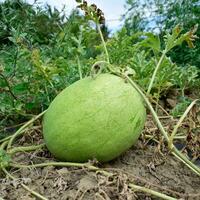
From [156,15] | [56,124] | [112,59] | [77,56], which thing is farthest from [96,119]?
[156,15]

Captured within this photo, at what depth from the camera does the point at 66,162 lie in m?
1.66

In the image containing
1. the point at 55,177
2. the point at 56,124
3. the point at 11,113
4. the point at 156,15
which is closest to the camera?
the point at 55,177

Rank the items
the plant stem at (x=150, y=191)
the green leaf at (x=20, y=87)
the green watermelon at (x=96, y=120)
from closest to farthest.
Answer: the plant stem at (x=150, y=191) → the green watermelon at (x=96, y=120) → the green leaf at (x=20, y=87)

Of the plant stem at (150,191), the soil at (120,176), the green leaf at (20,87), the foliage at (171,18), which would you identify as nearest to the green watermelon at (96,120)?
the soil at (120,176)

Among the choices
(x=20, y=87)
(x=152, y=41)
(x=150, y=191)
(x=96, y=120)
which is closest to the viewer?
(x=150, y=191)

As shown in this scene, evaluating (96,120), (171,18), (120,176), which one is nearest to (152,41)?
(96,120)

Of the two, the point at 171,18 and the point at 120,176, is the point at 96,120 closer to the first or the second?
the point at 120,176

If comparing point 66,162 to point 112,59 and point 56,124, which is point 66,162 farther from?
point 112,59

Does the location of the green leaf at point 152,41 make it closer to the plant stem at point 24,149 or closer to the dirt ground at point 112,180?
the dirt ground at point 112,180

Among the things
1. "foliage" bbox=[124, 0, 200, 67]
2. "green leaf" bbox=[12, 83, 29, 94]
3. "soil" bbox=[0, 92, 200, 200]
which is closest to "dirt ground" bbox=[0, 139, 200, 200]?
"soil" bbox=[0, 92, 200, 200]

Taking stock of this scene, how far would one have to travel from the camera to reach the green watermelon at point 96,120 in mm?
1594

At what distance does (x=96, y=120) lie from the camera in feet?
5.20

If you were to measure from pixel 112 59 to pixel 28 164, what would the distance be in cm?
72

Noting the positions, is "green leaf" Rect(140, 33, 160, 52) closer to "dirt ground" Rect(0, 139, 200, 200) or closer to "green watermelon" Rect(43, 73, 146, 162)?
"green watermelon" Rect(43, 73, 146, 162)
